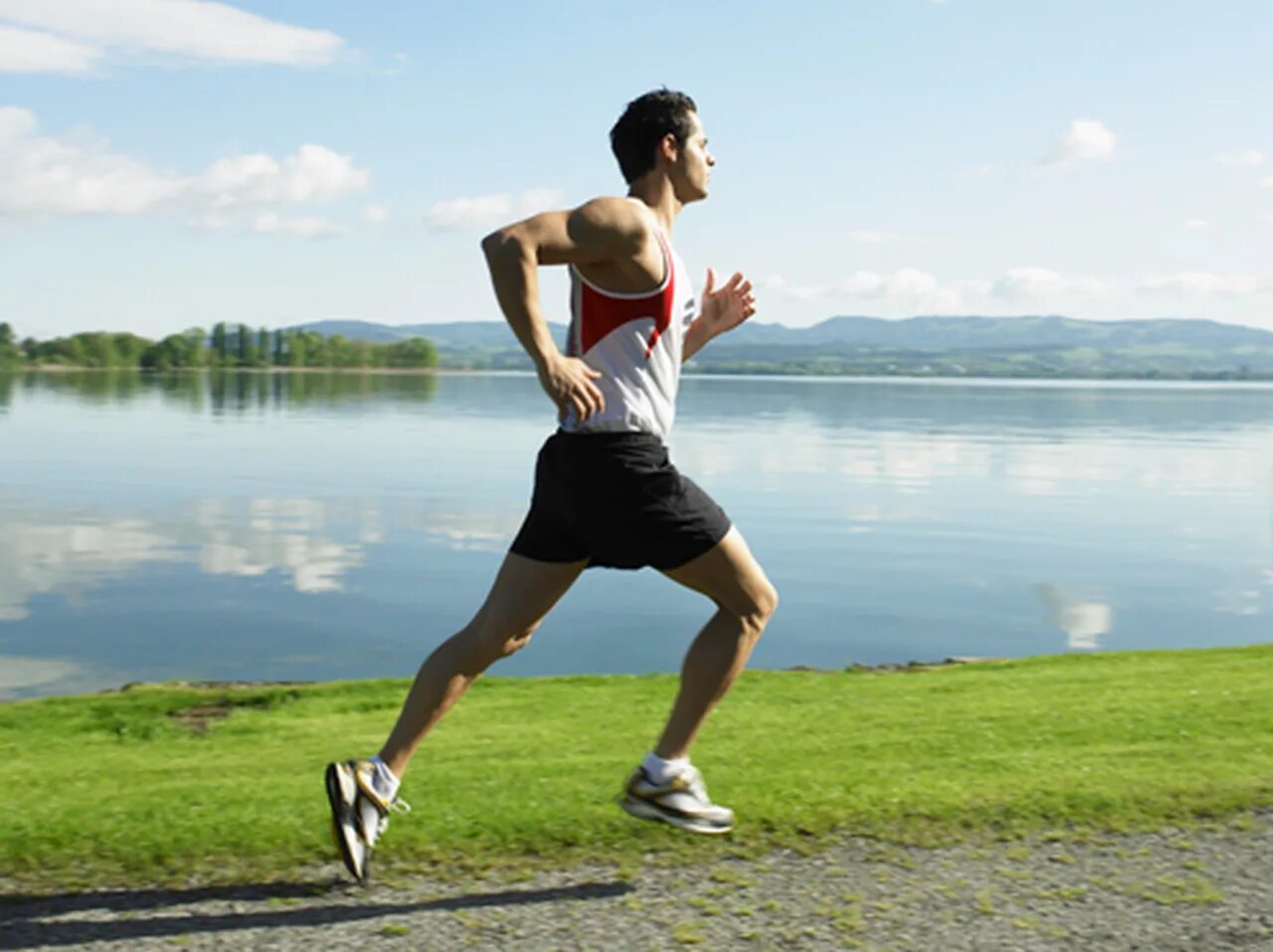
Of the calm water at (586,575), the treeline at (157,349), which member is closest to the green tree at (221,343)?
the treeline at (157,349)

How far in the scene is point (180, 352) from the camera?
A: 587 feet

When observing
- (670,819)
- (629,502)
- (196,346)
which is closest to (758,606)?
(629,502)

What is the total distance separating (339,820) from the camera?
418 centimetres

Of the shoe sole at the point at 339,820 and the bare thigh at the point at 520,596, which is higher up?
the bare thigh at the point at 520,596

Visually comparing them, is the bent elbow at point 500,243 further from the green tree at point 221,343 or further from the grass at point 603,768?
the green tree at point 221,343

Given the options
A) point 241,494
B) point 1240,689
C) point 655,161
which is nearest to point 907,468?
point 241,494

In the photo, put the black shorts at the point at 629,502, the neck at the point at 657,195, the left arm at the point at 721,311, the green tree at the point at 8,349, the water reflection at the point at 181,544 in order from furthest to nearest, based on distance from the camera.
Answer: the green tree at the point at 8,349
the water reflection at the point at 181,544
the left arm at the point at 721,311
the neck at the point at 657,195
the black shorts at the point at 629,502

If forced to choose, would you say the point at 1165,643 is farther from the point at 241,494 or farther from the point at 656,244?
the point at 241,494

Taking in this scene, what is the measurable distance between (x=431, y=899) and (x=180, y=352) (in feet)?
604

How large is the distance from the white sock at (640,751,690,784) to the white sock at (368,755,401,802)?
0.76 m

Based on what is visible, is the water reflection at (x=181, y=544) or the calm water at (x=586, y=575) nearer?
the calm water at (x=586, y=575)

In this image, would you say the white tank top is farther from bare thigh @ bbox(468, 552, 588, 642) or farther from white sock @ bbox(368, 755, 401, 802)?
white sock @ bbox(368, 755, 401, 802)

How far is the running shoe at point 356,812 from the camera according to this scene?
4.16m

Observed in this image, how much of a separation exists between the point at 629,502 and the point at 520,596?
46 centimetres
